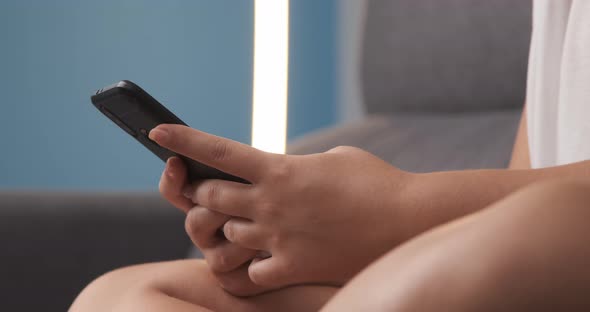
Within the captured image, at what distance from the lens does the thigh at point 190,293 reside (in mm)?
486

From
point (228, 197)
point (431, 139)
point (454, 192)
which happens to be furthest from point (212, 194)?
point (431, 139)

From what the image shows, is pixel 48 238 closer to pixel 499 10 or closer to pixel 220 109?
pixel 499 10

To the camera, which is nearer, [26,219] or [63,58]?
[26,219]

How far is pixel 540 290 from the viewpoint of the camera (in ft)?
0.82

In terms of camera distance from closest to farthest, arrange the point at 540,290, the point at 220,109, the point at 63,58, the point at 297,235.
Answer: the point at 540,290, the point at 297,235, the point at 63,58, the point at 220,109

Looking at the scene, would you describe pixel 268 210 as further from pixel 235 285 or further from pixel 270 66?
pixel 270 66

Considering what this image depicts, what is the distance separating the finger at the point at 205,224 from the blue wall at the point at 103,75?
A: 1641mm

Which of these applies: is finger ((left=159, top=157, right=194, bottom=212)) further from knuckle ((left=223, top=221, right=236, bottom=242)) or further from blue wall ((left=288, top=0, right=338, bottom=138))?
blue wall ((left=288, top=0, right=338, bottom=138))

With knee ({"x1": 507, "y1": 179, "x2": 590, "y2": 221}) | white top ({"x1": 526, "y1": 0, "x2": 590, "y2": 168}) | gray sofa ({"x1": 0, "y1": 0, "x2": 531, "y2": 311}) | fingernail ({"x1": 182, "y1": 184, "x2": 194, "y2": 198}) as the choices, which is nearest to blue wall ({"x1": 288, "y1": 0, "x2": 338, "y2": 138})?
gray sofa ({"x1": 0, "y1": 0, "x2": 531, "y2": 311})

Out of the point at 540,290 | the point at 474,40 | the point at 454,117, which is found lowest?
the point at 540,290

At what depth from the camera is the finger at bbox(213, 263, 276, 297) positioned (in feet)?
1.63

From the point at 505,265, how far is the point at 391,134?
3.93 ft

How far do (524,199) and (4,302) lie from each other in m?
0.79

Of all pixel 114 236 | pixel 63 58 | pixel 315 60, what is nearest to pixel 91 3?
pixel 63 58
